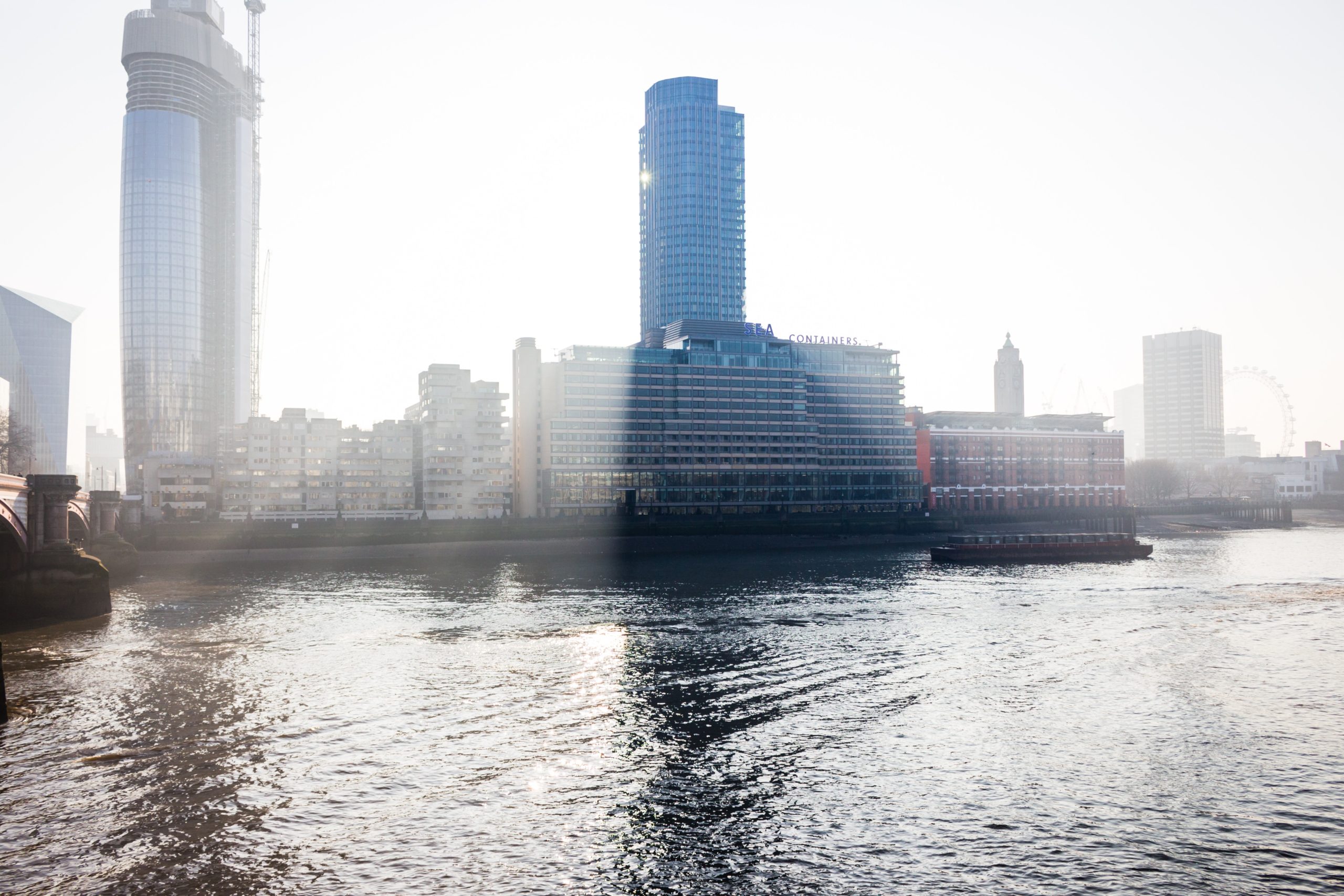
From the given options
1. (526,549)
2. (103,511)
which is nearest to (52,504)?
(103,511)

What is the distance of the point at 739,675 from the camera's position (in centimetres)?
4834

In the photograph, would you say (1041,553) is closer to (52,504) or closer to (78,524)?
(52,504)

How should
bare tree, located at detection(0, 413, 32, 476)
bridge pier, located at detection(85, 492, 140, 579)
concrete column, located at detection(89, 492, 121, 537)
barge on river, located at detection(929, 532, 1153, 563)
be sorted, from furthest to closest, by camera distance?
bare tree, located at detection(0, 413, 32, 476)
barge on river, located at detection(929, 532, 1153, 563)
concrete column, located at detection(89, 492, 121, 537)
bridge pier, located at detection(85, 492, 140, 579)

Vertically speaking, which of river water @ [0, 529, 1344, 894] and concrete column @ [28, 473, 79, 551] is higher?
concrete column @ [28, 473, 79, 551]

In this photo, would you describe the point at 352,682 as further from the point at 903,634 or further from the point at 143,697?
the point at 903,634

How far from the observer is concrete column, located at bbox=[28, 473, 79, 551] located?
73.1 m

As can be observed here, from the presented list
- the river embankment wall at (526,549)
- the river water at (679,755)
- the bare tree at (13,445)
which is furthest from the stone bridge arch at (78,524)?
the bare tree at (13,445)

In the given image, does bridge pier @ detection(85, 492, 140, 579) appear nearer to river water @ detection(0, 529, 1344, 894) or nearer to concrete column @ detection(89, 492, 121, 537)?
concrete column @ detection(89, 492, 121, 537)

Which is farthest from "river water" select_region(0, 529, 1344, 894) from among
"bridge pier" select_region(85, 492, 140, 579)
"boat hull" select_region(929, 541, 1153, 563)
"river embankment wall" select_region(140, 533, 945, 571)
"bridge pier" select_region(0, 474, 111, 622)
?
"river embankment wall" select_region(140, 533, 945, 571)

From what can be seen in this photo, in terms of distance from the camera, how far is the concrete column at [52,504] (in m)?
73.1

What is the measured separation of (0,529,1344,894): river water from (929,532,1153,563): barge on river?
58.4 metres

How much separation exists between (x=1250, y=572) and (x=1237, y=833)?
91090 millimetres

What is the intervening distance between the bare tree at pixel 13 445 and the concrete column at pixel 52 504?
244ft

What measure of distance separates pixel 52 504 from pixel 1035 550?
4434 inches
